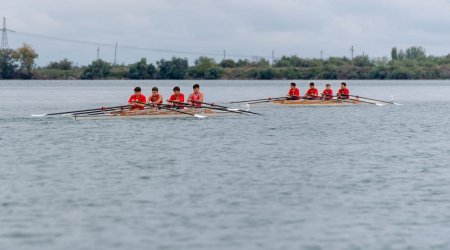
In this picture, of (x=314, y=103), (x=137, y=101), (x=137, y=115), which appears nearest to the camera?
(x=137, y=101)

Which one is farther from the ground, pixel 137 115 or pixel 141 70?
pixel 137 115

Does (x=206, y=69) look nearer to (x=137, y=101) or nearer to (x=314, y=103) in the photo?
(x=314, y=103)

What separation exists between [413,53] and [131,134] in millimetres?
155469

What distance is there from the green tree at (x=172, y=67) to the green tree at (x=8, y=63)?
73.1 ft

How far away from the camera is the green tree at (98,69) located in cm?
15762

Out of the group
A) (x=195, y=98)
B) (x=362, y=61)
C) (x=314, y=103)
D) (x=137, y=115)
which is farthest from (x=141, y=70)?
(x=137, y=115)

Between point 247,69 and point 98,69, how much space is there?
27093mm

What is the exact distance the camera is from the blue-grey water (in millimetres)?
16719

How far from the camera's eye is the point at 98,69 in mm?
157750

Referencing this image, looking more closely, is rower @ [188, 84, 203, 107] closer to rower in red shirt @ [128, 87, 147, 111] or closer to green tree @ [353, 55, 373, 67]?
rower in red shirt @ [128, 87, 147, 111]

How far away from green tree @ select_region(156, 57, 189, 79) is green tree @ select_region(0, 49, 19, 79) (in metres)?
22.3

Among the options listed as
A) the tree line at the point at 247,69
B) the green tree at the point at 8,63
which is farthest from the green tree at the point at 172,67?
the green tree at the point at 8,63

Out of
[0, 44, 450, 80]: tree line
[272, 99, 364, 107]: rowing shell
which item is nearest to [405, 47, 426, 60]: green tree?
[0, 44, 450, 80]: tree line

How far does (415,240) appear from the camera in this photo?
54.4 feet
